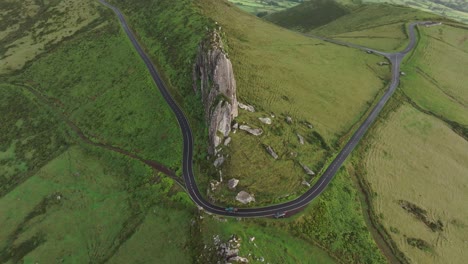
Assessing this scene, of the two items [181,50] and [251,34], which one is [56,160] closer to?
[181,50]

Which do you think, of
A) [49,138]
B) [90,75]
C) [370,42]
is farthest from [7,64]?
[370,42]

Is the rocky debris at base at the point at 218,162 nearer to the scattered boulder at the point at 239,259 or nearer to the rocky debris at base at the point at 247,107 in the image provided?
the rocky debris at base at the point at 247,107

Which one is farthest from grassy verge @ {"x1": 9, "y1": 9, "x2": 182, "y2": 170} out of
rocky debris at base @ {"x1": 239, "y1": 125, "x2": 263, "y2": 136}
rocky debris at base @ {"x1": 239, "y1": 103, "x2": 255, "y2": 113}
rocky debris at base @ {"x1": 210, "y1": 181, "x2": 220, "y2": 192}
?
rocky debris at base @ {"x1": 239, "y1": 103, "x2": 255, "y2": 113}

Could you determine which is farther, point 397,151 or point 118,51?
point 118,51

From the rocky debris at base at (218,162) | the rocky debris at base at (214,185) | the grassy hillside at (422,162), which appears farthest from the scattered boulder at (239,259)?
the grassy hillside at (422,162)

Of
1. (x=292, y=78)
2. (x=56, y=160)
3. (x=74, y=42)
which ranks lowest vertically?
(x=56, y=160)

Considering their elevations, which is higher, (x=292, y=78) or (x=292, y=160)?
(x=292, y=78)

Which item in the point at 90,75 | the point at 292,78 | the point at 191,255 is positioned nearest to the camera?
the point at 191,255

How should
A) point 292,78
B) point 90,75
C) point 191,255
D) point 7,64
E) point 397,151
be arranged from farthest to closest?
1. point 7,64
2. point 90,75
3. point 292,78
4. point 397,151
5. point 191,255

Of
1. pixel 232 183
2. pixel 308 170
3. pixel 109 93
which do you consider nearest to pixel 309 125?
pixel 308 170
